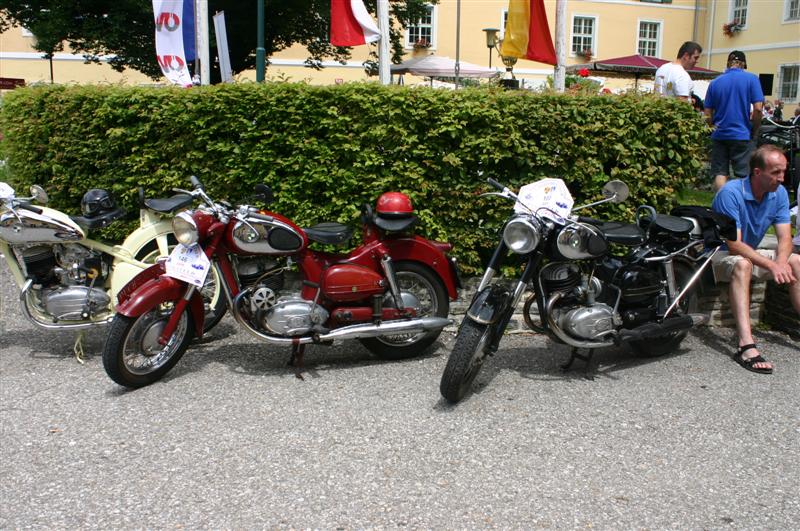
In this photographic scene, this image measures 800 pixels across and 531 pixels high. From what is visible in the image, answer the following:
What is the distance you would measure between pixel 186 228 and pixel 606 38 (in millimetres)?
38245

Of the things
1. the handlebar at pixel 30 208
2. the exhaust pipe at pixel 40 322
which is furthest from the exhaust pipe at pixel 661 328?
the handlebar at pixel 30 208

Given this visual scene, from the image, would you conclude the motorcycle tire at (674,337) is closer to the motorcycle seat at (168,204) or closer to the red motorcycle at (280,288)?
the red motorcycle at (280,288)

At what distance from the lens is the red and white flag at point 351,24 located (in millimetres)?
8180

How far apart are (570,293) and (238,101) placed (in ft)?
9.86

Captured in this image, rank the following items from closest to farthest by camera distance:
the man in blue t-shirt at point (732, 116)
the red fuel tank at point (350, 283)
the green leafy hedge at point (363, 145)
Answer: the red fuel tank at point (350, 283) → the green leafy hedge at point (363, 145) → the man in blue t-shirt at point (732, 116)

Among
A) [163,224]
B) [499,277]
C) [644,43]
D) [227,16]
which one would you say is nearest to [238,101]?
[163,224]

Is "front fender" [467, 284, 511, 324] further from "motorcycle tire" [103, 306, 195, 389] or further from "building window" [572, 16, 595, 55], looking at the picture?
"building window" [572, 16, 595, 55]

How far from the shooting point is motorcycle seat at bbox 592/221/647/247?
4938mm

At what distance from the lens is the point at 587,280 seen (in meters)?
5.02

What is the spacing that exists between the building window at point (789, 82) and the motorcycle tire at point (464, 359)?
35.5 m

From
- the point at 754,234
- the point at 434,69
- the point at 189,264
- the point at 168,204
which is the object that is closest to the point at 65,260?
the point at 168,204

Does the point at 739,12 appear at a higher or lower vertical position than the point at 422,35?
higher

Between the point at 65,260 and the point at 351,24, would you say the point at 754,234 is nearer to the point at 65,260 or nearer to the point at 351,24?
the point at 351,24

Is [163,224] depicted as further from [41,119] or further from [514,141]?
[514,141]
